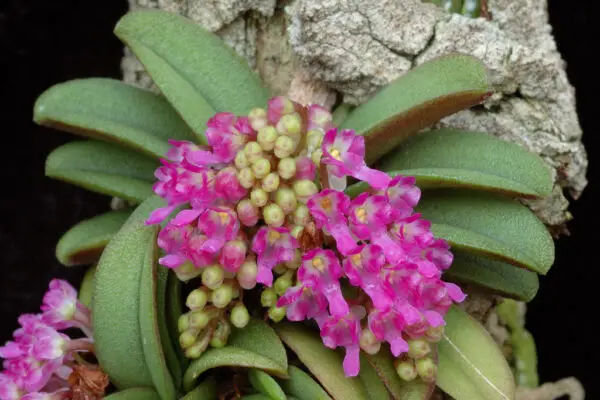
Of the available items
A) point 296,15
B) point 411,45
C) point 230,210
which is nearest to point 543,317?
point 411,45

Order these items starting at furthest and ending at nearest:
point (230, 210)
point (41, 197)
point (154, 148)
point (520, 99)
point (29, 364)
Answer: point (41, 197) < point (520, 99) < point (154, 148) < point (29, 364) < point (230, 210)

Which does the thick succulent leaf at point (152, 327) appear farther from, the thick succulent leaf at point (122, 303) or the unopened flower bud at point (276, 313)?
the unopened flower bud at point (276, 313)

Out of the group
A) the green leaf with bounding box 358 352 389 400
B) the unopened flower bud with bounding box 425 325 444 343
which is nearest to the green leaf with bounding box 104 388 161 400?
the green leaf with bounding box 358 352 389 400

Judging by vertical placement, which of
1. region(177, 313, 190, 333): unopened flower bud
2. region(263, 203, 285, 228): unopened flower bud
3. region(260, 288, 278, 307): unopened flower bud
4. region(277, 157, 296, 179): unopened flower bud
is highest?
region(277, 157, 296, 179): unopened flower bud

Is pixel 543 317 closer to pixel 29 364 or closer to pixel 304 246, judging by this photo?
pixel 304 246

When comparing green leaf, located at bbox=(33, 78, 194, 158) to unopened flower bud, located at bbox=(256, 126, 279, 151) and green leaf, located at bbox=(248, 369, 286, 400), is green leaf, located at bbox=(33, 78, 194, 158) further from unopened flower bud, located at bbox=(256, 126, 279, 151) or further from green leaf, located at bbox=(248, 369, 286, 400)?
green leaf, located at bbox=(248, 369, 286, 400)

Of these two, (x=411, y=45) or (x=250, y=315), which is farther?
(x=411, y=45)
